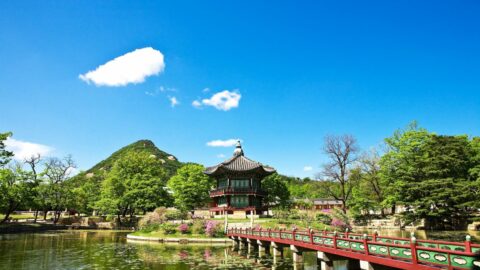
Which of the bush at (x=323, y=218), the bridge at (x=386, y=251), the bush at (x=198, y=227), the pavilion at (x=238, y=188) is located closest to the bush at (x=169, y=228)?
the bush at (x=198, y=227)

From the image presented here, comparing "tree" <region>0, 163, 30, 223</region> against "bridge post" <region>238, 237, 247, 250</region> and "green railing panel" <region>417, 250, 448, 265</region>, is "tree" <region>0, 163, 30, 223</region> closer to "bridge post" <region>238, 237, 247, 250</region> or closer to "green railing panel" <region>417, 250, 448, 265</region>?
"bridge post" <region>238, 237, 247, 250</region>

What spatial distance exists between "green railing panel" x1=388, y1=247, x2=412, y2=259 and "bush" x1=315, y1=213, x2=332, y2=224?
2769 centimetres

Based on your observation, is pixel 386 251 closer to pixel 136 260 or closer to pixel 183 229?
pixel 136 260

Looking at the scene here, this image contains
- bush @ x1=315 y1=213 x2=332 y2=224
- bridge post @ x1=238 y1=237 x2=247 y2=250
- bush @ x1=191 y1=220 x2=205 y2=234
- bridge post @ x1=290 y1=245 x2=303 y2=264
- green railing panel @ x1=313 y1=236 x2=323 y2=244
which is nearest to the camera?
green railing panel @ x1=313 y1=236 x2=323 y2=244

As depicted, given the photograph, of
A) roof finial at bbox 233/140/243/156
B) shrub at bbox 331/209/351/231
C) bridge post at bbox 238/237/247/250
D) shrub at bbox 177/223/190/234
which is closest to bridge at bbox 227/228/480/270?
bridge post at bbox 238/237/247/250

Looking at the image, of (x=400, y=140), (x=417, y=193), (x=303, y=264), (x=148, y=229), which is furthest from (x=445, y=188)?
(x=148, y=229)

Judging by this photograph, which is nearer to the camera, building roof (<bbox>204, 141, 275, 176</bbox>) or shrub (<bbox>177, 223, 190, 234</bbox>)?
shrub (<bbox>177, 223, 190, 234</bbox>)

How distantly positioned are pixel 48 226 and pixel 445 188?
187 feet

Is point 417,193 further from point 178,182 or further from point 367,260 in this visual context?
point 178,182

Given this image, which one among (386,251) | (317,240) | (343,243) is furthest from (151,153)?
(386,251)

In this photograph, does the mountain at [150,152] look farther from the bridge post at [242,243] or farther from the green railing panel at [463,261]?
the green railing panel at [463,261]

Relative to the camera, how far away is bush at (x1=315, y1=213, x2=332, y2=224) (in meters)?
39.3

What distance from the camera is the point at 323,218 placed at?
133 ft

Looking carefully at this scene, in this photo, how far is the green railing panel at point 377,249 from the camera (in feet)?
41.7
